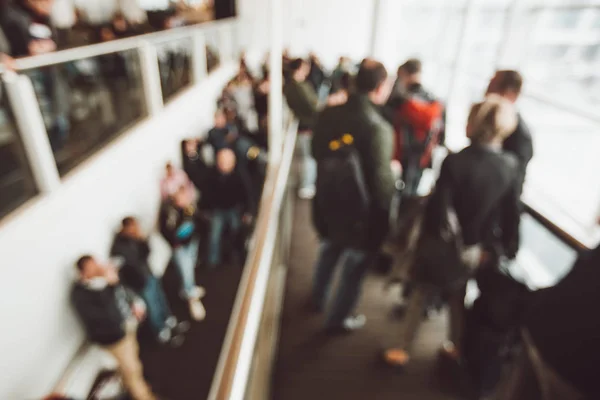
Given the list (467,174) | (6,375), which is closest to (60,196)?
(6,375)

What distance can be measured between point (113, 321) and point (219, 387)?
83.4 inches

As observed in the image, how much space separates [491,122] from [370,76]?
69cm

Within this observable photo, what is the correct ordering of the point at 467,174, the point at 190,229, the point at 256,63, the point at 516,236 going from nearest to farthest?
the point at 467,174, the point at 516,236, the point at 190,229, the point at 256,63

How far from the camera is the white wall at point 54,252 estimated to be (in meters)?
2.22

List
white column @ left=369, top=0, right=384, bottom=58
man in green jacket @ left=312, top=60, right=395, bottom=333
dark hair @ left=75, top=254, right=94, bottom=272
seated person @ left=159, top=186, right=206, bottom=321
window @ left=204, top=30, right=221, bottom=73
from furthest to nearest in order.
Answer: white column @ left=369, top=0, right=384, bottom=58 < window @ left=204, top=30, right=221, bottom=73 < seated person @ left=159, top=186, right=206, bottom=321 < dark hair @ left=75, top=254, right=94, bottom=272 < man in green jacket @ left=312, top=60, right=395, bottom=333

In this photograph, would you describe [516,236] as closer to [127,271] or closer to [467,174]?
[467,174]

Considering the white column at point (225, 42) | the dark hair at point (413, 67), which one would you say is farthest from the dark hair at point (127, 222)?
the white column at point (225, 42)

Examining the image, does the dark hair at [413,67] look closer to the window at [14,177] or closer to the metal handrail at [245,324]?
the metal handrail at [245,324]

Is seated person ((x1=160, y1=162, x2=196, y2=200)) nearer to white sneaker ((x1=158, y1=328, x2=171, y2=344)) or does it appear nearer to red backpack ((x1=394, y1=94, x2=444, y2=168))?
white sneaker ((x1=158, y1=328, x2=171, y2=344))

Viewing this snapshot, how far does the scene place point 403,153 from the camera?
314 cm

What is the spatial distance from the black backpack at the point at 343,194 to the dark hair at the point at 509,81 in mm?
948

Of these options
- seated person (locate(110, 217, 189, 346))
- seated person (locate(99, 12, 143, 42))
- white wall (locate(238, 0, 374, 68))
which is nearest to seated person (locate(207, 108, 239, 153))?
seated person (locate(110, 217, 189, 346))

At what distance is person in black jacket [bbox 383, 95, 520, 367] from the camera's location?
72.2 inches

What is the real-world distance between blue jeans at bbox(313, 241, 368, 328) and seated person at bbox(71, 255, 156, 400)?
1.47 m
